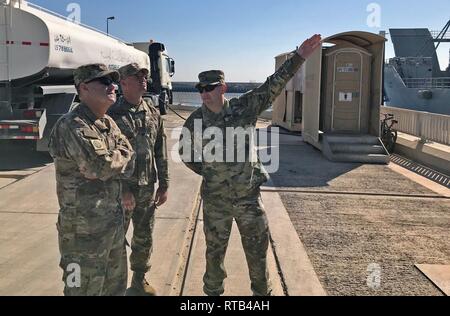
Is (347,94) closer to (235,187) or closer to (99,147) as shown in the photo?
(235,187)

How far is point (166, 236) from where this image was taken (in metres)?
4.48

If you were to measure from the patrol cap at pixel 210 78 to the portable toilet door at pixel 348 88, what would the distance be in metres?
7.64

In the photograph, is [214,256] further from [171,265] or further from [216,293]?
[171,265]

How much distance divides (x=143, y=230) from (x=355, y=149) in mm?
7058

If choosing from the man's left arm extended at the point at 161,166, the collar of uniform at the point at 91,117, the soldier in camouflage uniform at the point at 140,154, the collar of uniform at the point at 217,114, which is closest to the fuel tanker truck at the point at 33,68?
the man's left arm extended at the point at 161,166

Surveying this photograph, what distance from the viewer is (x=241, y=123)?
3.10m

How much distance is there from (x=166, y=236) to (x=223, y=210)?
5.22 feet

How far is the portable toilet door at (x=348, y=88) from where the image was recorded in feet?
32.5

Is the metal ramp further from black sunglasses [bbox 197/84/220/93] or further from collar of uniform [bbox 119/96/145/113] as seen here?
collar of uniform [bbox 119/96/145/113]

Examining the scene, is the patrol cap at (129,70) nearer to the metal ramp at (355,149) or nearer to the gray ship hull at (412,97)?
the metal ramp at (355,149)

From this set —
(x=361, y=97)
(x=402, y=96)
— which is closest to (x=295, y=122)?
(x=361, y=97)

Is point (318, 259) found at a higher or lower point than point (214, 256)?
lower

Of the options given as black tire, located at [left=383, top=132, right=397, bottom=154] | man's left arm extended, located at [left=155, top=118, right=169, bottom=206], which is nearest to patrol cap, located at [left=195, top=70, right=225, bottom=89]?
man's left arm extended, located at [left=155, top=118, right=169, bottom=206]

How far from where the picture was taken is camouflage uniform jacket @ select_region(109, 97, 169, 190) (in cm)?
309
